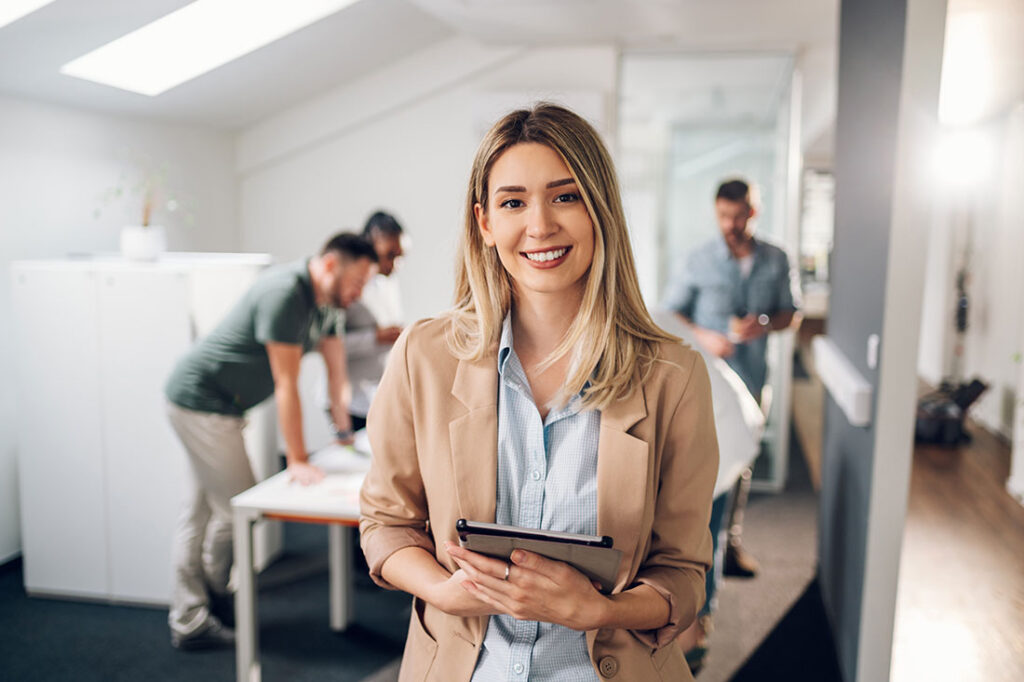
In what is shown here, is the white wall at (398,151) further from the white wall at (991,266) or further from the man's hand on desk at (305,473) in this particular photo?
the white wall at (991,266)

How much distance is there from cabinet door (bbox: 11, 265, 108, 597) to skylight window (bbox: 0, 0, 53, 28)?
0.97 metres

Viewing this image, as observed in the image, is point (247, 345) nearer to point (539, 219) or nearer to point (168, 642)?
point (168, 642)

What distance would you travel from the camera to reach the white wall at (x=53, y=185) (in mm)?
3650

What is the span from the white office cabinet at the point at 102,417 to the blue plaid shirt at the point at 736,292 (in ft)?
7.50

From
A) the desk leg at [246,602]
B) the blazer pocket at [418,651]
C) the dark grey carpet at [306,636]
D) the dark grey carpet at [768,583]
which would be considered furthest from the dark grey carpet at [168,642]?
the blazer pocket at [418,651]

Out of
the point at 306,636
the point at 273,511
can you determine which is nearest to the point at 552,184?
the point at 273,511

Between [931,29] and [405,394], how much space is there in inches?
69.4

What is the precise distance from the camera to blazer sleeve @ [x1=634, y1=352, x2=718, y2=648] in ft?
4.05

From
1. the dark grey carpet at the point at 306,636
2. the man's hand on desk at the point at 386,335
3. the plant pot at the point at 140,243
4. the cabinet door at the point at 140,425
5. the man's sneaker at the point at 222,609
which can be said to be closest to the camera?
the dark grey carpet at the point at 306,636

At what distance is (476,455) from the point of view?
4.03 ft

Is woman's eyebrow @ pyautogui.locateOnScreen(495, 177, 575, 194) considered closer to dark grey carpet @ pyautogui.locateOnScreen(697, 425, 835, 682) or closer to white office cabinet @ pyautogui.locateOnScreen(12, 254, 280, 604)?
dark grey carpet @ pyautogui.locateOnScreen(697, 425, 835, 682)

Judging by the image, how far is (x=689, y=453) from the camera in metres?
1.24

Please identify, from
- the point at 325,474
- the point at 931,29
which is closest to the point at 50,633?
the point at 325,474

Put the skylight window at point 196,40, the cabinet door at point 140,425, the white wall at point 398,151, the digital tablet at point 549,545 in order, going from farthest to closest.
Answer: the white wall at point 398,151
the skylight window at point 196,40
the cabinet door at point 140,425
the digital tablet at point 549,545
